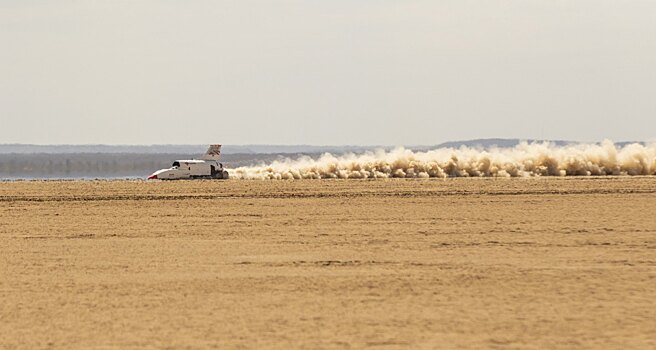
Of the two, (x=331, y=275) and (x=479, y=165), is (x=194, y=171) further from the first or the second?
(x=331, y=275)

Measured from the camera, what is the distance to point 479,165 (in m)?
69.8

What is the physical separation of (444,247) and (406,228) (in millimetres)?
4814

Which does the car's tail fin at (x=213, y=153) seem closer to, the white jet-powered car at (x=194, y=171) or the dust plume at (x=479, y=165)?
the dust plume at (x=479, y=165)

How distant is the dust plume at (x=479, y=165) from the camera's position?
67.8 m

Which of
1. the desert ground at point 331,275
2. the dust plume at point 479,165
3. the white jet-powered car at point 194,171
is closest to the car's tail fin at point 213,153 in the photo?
the dust plume at point 479,165

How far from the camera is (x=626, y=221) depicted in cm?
3144

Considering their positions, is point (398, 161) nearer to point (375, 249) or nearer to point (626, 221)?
point (626, 221)

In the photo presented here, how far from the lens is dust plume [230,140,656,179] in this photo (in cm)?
6781

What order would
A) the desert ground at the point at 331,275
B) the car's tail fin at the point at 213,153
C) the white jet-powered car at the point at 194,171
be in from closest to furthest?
the desert ground at the point at 331,275 < the white jet-powered car at the point at 194,171 < the car's tail fin at the point at 213,153

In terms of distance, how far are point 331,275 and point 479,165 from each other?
50787 millimetres

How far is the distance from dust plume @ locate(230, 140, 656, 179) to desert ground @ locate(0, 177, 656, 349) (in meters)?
27.5

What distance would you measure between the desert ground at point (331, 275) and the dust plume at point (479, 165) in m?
27.5

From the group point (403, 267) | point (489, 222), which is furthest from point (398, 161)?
point (403, 267)

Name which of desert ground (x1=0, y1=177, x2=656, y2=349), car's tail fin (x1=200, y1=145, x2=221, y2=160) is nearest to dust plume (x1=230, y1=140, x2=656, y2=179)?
car's tail fin (x1=200, y1=145, x2=221, y2=160)
